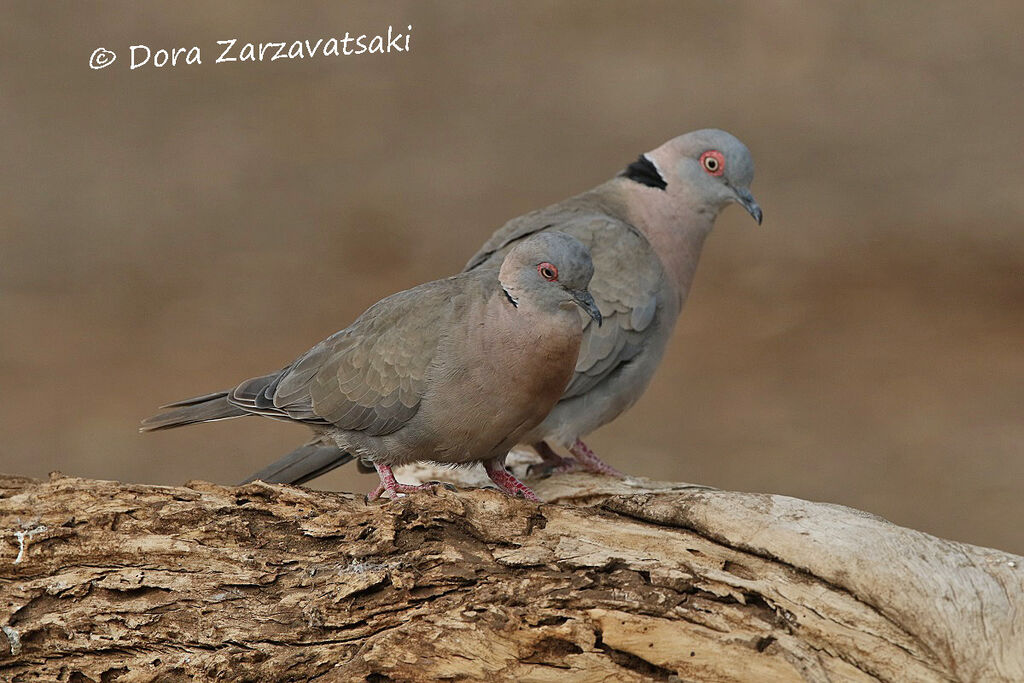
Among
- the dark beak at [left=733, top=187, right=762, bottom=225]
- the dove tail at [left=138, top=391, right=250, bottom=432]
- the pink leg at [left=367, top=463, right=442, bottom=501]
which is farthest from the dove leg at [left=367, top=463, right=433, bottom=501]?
the dark beak at [left=733, top=187, right=762, bottom=225]

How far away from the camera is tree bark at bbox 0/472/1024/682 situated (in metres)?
2.84

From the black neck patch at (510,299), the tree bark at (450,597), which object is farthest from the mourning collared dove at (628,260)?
the tree bark at (450,597)

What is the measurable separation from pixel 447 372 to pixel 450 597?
664 millimetres

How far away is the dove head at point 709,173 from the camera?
14.0ft

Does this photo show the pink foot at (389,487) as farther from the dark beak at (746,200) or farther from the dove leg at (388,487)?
the dark beak at (746,200)

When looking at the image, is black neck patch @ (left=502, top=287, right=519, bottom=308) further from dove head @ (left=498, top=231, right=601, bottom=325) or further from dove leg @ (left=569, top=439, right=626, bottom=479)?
dove leg @ (left=569, top=439, right=626, bottom=479)

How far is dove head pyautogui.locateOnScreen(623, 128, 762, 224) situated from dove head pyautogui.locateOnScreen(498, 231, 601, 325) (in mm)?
1132

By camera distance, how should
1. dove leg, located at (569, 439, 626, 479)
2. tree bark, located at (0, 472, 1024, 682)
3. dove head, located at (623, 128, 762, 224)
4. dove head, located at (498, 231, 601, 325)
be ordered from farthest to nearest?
dove head, located at (623, 128, 762, 224), dove leg, located at (569, 439, 626, 479), dove head, located at (498, 231, 601, 325), tree bark, located at (0, 472, 1024, 682)

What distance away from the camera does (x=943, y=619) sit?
9.44 feet

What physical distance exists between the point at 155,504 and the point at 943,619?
188cm

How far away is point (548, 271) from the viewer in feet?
10.7

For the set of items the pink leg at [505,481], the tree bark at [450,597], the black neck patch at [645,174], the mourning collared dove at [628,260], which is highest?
the black neck patch at [645,174]

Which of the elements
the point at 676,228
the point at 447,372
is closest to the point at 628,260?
the point at 676,228

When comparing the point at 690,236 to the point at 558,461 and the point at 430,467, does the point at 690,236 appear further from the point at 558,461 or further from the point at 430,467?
the point at 430,467
